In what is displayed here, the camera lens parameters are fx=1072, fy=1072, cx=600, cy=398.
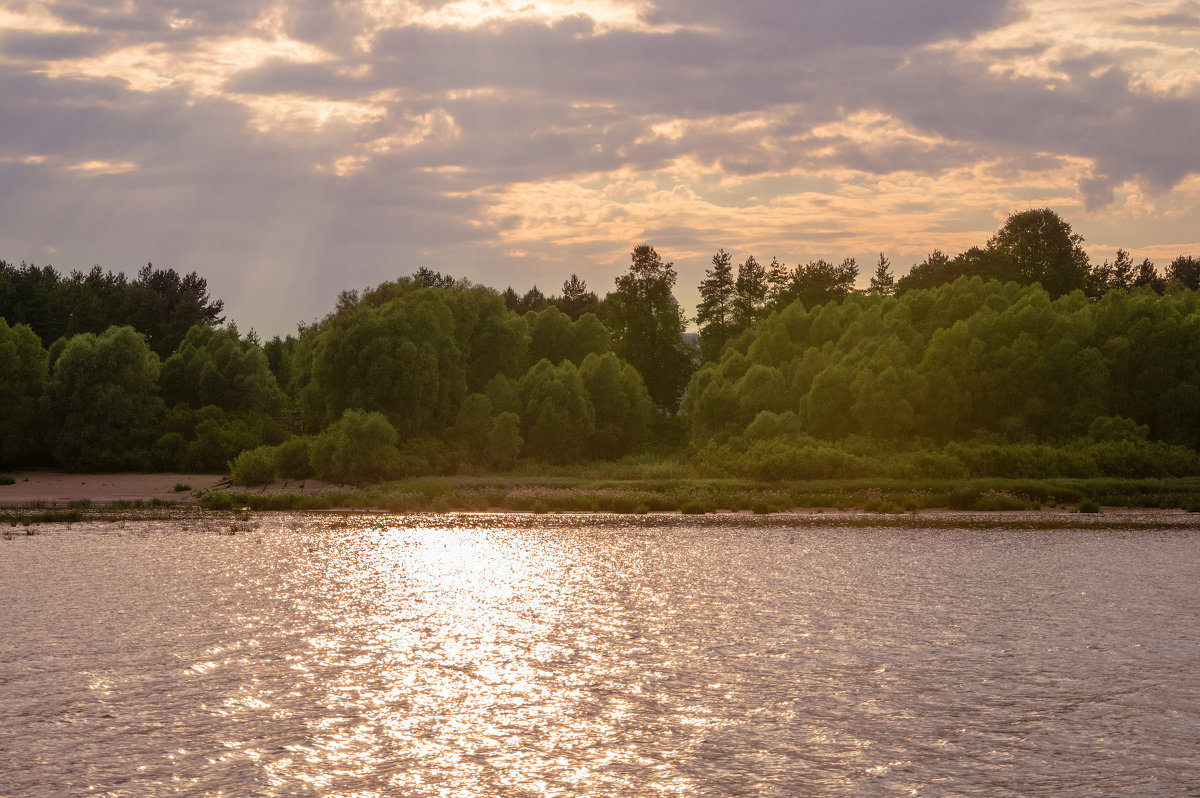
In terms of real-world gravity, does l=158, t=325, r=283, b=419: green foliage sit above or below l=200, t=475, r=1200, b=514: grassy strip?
above

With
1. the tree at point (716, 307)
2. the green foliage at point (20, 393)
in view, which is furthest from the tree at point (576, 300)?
the green foliage at point (20, 393)

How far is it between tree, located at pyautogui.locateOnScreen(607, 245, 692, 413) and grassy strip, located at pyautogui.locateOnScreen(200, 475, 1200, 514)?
5032 centimetres

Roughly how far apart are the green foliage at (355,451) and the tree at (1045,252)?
7258 cm

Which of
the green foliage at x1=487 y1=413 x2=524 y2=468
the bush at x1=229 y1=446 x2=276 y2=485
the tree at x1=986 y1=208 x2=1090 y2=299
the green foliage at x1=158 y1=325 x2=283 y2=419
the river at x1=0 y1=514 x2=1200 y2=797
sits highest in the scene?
the tree at x1=986 y1=208 x2=1090 y2=299

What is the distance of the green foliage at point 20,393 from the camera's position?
88.5 m

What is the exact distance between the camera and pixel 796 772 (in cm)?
1714

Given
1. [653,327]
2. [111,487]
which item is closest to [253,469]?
[111,487]

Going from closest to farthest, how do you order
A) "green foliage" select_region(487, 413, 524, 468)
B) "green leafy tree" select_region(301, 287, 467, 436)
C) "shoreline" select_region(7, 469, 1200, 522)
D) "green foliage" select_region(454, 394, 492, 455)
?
"shoreline" select_region(7, 469, 1200, 522), "green leafy tree" select_region(301, 287, 467, 436), "green foliage" select_region(487, 413, 524, 468), "green foliage" select_region(454, 394, 492, 455)

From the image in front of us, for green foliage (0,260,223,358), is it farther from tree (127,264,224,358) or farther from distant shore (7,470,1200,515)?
distant shore (7,470,1200,515)

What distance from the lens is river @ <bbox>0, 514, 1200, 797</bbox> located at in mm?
17188

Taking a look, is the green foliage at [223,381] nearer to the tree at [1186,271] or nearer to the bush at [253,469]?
the bush at [253,469]

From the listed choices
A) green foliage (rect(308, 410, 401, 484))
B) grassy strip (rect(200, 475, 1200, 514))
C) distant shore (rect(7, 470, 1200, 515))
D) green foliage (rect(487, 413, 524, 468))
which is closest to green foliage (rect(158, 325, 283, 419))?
distant shore (rect(7, 470, 1200, 515))

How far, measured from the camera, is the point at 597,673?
23.6 m

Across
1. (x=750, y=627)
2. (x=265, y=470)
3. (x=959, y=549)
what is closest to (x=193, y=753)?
(x=750, y=627)
